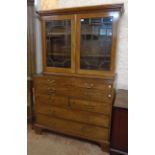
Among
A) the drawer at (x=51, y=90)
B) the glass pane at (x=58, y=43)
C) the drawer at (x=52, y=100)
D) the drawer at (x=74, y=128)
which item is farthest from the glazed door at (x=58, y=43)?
the drawer at (x=74, y=128)

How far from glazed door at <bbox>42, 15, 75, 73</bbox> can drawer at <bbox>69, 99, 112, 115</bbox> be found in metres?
0.43

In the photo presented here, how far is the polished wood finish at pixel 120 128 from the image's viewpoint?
1.81 metres

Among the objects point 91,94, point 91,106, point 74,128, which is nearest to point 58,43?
point 91,94

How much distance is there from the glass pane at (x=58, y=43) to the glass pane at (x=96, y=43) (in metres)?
0.21

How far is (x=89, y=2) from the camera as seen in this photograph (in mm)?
2334

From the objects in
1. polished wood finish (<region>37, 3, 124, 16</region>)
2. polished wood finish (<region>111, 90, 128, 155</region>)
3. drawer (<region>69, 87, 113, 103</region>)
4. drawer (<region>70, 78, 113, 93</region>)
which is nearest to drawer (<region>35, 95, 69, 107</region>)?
drawer (<region>69, 87, 113, 103</region>)

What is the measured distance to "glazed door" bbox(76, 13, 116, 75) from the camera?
1963mm

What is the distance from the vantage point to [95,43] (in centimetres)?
210

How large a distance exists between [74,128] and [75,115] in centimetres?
19

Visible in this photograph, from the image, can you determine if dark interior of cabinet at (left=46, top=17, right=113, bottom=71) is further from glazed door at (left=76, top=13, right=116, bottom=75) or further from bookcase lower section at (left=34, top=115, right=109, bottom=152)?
bookcase lower section at (left=34, top=115, right=109, bottom=152)
